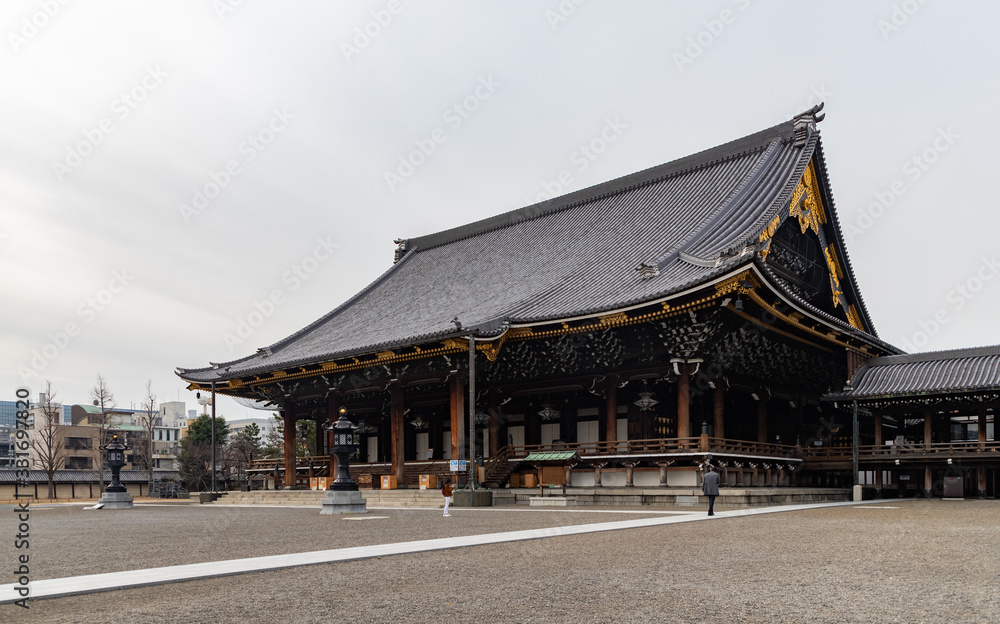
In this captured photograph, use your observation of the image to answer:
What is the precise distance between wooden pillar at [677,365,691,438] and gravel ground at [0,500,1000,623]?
11.1 metres

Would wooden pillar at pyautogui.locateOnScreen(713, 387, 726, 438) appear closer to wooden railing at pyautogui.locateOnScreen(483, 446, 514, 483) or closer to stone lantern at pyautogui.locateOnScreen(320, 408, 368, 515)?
wooden railing at pyautogui.locateOnScreen(483, 446, 514, 483)

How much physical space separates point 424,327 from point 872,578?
24.9m

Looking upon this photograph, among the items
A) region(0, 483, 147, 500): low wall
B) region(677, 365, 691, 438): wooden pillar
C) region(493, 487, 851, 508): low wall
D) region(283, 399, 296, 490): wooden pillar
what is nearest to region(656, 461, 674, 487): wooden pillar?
region(493, 487, 851, 508): low wall

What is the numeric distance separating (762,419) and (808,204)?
863cm

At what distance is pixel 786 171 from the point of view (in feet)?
107

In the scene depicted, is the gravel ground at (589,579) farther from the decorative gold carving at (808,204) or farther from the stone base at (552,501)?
the decorative gold carving at (808,204)

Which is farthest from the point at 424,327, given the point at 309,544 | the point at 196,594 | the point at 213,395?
the point at 196,594

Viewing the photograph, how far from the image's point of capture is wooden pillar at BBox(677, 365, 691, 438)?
26.5 m

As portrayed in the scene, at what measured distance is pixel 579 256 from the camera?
1385 inches

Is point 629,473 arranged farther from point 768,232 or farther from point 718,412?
point 768,232

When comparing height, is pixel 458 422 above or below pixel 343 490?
Result: above

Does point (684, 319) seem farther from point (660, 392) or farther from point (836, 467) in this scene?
point (836, 467)

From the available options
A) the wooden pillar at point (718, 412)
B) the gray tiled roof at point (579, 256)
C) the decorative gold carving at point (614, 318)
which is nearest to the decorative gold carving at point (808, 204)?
the gray tiled roof at point (579, 256)

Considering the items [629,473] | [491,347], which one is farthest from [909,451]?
[491,347]
